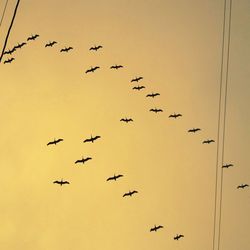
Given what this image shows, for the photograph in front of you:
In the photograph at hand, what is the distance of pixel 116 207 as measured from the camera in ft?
14.2

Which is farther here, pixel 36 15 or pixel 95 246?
pixel 36 15

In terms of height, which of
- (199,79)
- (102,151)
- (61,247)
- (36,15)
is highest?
(36,15)

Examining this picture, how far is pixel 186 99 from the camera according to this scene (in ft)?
15.0

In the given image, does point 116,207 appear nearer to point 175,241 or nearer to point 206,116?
point 175,241

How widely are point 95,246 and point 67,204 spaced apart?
39cm

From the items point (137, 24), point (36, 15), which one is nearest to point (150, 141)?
point (137, 24)

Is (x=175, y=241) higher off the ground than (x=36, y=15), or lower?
lower

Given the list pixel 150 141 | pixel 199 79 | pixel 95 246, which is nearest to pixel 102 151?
pixel 150 141

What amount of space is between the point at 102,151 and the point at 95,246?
2.43ft

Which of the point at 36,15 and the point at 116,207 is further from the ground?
the point at 36,15

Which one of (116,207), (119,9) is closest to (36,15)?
(119,9)

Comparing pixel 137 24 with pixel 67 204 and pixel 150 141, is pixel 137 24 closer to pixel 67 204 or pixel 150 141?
pixel 150 141

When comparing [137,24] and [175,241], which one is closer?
[175,241]

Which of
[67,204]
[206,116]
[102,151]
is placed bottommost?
[67,204]
